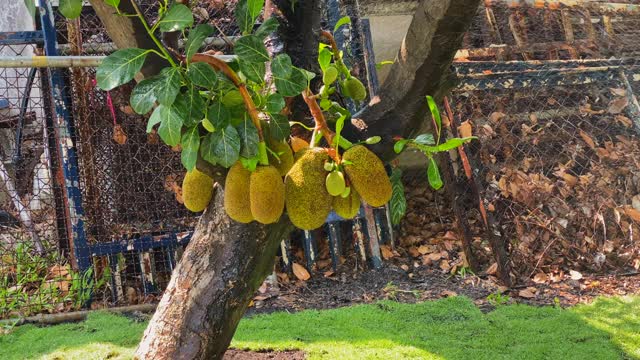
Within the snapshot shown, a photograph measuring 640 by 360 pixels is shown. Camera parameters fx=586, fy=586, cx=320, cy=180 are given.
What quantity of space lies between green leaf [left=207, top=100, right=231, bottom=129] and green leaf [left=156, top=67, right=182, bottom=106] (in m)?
0.10

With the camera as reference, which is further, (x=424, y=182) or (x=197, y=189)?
(x=424, y=182)

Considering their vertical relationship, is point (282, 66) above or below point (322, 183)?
above

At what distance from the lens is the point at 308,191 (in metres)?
1.34

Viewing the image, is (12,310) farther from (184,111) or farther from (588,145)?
(588,145)

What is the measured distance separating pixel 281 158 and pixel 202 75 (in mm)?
316

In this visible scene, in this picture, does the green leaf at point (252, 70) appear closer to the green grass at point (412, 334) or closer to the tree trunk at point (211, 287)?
the tree trunk at point (211, 287)

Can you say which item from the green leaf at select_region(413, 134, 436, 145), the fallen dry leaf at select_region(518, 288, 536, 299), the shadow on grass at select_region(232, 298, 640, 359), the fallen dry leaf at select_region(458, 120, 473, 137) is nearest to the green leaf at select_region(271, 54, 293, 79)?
the green leaf at select_region(413, 134, 436, 145)

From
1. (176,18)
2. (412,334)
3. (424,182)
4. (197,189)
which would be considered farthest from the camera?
(424,182)

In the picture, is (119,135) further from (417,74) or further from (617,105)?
(617,105)

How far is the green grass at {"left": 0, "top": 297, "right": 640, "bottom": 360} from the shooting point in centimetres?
249

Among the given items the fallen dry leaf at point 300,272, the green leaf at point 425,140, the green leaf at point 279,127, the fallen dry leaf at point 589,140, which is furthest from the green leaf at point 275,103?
the fallen dry leaf at point 589,140

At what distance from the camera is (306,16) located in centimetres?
170

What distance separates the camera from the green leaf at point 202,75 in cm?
123

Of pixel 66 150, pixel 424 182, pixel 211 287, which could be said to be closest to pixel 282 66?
pixel 211 287
